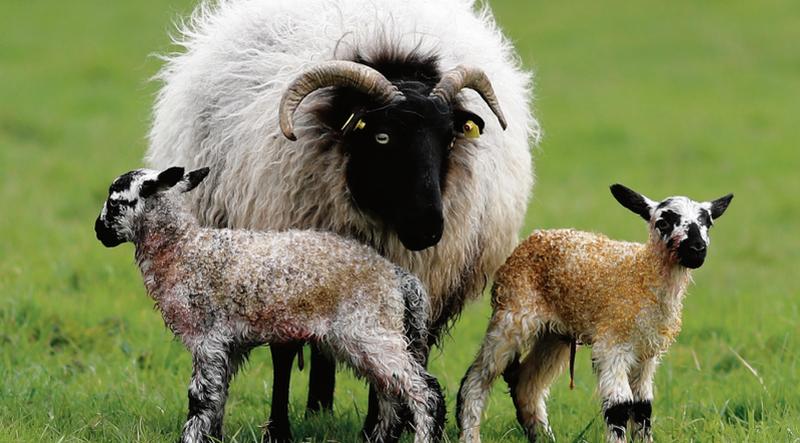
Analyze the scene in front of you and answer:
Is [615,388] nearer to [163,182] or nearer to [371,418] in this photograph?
[371,418]

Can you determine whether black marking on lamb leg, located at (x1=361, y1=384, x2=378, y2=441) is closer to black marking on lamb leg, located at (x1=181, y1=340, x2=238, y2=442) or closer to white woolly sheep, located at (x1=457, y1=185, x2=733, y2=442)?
white woolly sheep, located at (x1=457, y1=185, x2=733, y2=442)

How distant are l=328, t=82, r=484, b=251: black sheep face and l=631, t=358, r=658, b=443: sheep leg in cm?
106

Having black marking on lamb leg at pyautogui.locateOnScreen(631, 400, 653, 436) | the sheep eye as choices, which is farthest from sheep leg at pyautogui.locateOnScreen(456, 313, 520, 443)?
the sheep eye

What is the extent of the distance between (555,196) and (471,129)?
325 inches

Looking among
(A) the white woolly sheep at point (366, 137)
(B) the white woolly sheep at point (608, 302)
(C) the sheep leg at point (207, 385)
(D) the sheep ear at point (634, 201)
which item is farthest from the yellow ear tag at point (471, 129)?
(C) the sheep leg at point (207, 385)

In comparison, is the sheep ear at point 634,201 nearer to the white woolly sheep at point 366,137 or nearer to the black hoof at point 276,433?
the white woolly sheep at point 366,137

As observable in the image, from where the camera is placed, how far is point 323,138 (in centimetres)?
562

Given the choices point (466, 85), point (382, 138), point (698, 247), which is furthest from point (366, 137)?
point (698, 247)

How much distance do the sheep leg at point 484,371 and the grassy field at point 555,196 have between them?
24 centimetres

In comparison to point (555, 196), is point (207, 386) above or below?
below

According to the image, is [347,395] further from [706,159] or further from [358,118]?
[706,159]

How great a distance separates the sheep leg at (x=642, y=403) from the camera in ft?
17.1

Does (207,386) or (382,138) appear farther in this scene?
(382,138)

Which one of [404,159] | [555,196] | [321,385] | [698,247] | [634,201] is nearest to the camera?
[698,247]
